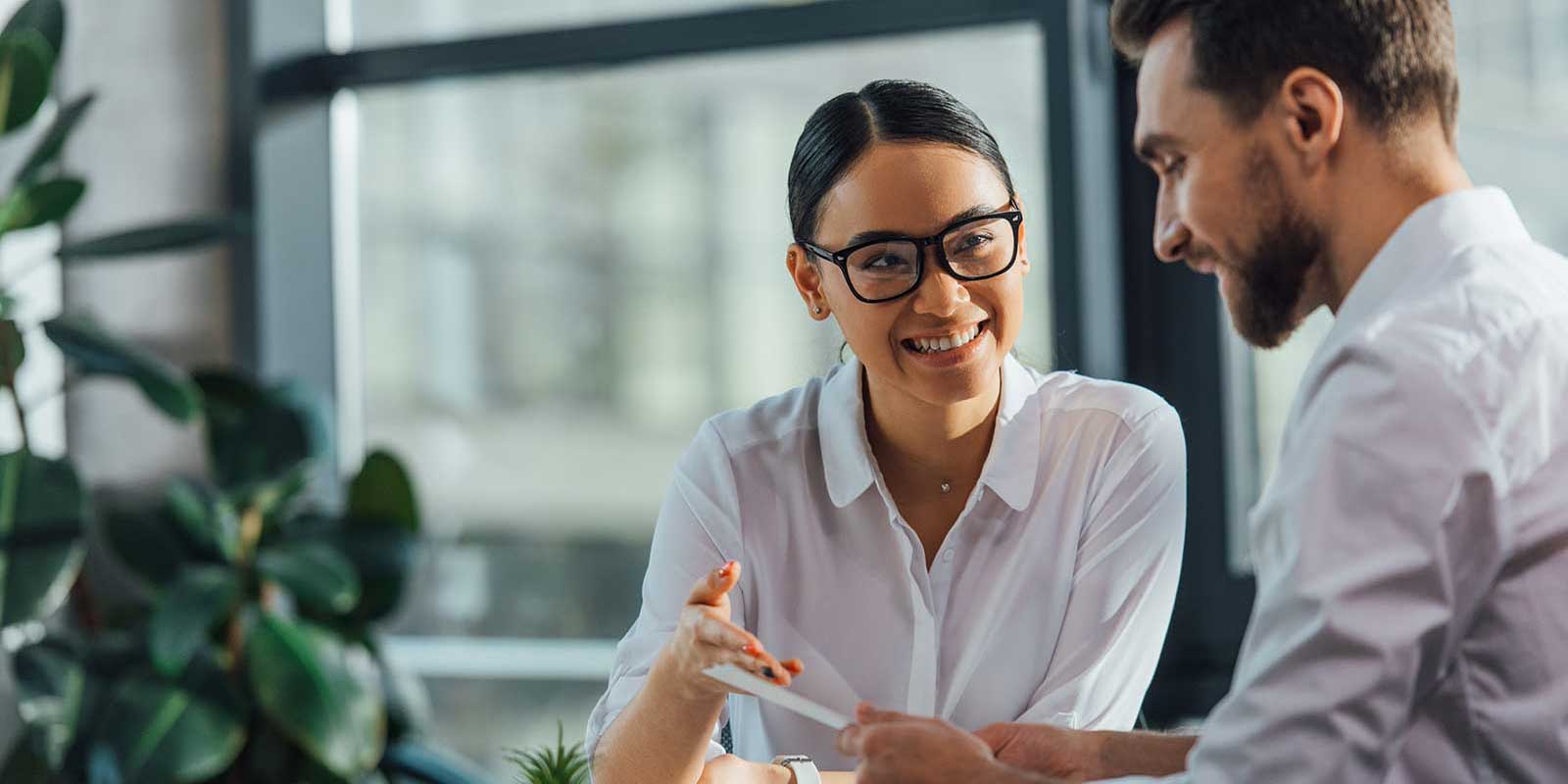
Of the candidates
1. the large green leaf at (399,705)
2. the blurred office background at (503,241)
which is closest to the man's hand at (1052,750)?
the blurred office background at (503,241)

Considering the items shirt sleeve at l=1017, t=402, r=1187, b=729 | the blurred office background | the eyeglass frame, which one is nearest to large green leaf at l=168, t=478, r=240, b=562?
the blurred office background

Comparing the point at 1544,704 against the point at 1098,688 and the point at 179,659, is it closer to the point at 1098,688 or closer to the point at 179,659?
the point at 1098,688

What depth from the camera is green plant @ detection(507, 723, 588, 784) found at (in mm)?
1239

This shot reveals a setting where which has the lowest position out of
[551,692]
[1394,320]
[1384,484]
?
[551,692]

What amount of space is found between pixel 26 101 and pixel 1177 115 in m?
2.46

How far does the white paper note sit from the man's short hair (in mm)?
577

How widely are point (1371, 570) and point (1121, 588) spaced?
694 millimetres

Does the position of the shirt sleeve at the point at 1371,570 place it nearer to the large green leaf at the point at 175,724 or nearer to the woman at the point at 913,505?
the woman at the point at 913,505

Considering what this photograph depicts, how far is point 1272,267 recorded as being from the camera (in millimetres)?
1182

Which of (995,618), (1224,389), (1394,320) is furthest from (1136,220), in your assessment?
(1394,320)

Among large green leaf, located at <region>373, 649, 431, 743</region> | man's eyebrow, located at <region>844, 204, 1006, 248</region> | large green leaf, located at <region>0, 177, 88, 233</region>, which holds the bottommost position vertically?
large green leaf, located at <region>373, 649, 431, 743</region>

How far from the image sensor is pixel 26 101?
289 cm

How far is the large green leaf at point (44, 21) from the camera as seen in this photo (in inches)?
116

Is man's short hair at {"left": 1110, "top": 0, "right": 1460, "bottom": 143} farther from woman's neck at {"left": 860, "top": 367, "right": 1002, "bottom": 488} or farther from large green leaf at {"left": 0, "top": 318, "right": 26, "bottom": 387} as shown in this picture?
large green leaf at {"left": 0, "top": 318, "right": 26, "bottom": 387}
